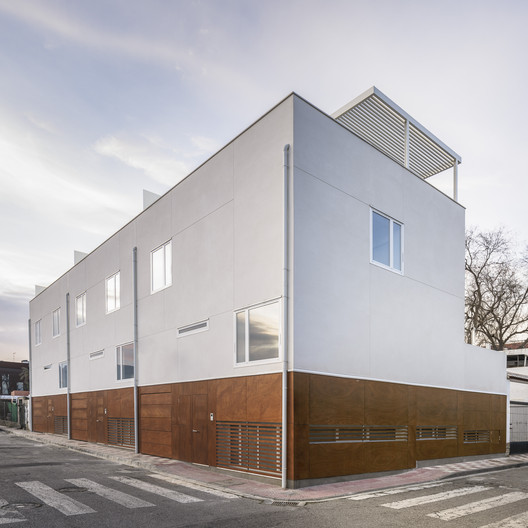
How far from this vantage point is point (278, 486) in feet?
36.4

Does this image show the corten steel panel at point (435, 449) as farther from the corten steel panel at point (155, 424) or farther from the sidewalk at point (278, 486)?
the corten steel panel at point (155, 424)

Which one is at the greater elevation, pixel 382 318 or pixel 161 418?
pixel 382 318

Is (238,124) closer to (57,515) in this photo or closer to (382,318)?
(382,318)

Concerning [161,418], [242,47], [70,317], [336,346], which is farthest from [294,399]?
[70,317]

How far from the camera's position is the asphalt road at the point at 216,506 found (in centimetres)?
792

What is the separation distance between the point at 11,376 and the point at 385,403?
84.6m

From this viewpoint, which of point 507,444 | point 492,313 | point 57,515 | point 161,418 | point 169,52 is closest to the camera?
point 57,515

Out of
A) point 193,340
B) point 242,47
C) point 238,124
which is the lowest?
point 193,340

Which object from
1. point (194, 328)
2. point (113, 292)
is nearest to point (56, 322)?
point (113, 292)

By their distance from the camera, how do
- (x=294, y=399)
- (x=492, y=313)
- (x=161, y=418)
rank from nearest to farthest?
1. (x=294, y=399)
2. (x=161, y=418)
3. (x=492, y=313)

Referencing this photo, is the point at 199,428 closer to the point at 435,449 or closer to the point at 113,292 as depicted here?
the point at 435,449

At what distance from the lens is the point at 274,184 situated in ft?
40.5

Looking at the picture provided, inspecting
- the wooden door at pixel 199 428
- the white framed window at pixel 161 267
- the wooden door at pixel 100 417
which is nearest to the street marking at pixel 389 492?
the wooden door at pixel 199 428

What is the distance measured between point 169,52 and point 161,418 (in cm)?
1155
